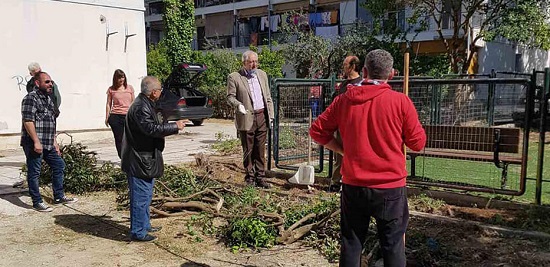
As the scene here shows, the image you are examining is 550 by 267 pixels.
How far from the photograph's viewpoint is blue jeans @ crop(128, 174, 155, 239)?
189 inches

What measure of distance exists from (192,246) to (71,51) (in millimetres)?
9315

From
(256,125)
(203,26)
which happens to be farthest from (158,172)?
(203,26)

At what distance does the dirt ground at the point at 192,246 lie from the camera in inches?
163


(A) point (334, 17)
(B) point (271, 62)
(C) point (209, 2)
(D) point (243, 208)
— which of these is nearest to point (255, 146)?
(D) point (243, 208)

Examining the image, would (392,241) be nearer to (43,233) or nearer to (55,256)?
(55,256)

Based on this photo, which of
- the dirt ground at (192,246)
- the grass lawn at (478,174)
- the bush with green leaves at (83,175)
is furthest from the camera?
the bush with green leaves at (83,175)

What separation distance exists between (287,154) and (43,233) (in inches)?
160

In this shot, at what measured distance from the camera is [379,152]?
9.90ft

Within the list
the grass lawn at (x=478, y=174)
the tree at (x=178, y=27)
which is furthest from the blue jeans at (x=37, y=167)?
the tree at (x=178, y=27)

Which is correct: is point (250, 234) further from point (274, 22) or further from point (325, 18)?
point (274, 22)

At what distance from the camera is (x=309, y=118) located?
24.4 feet

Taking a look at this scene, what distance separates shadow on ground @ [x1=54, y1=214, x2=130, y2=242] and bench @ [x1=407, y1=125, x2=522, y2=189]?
133 inches

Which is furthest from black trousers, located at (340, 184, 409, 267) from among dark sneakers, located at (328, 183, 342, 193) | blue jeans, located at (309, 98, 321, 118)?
blue jeans, located at (309, 98, 321, 118)

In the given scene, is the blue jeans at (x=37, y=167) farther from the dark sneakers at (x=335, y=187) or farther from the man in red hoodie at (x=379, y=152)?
the man in red hoodie at (x=379, y=152)
